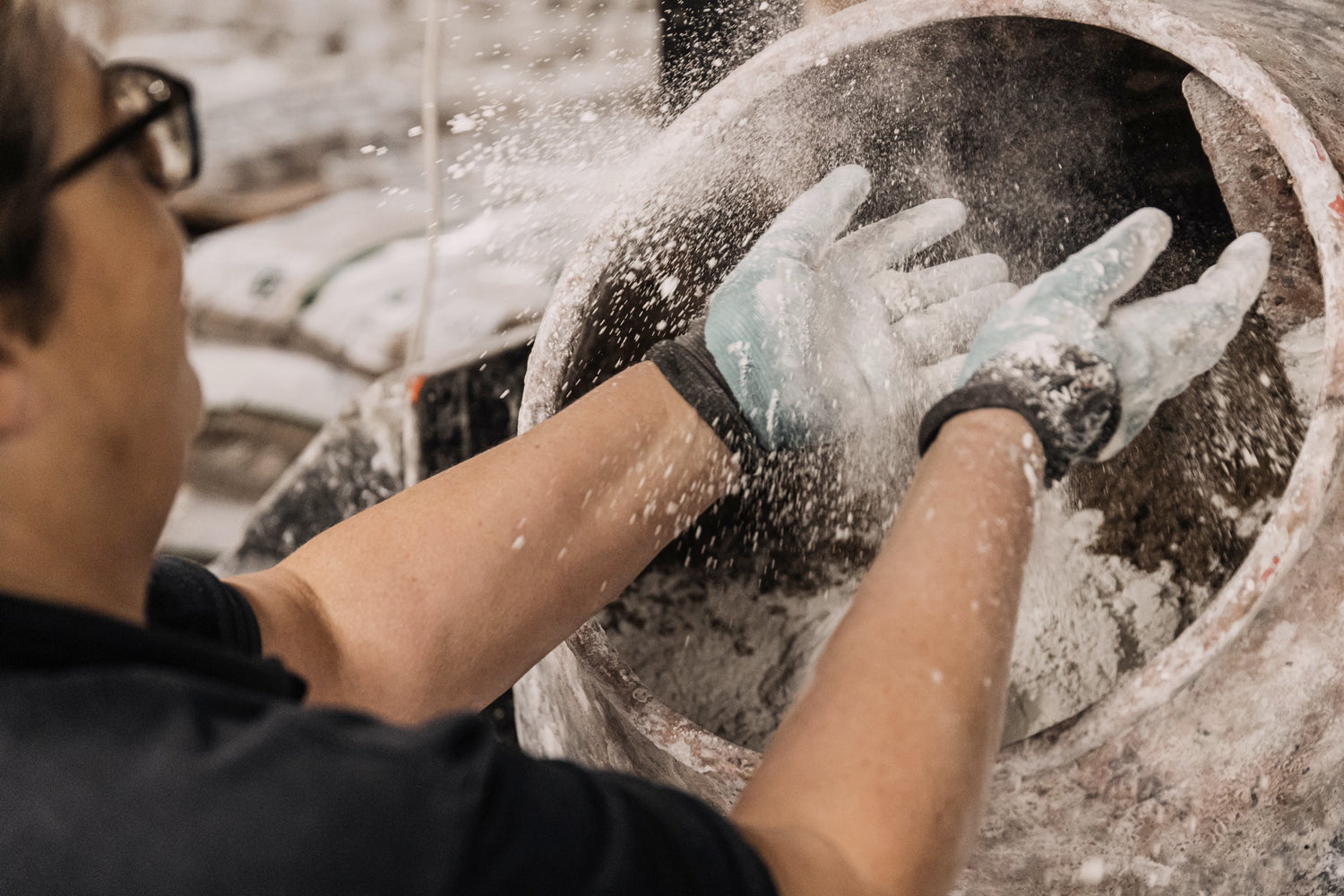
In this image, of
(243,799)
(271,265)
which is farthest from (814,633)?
(271,265)

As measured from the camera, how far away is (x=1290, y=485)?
898 millimetres

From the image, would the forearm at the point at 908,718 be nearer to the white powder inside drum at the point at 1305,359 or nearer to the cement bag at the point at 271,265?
the white powder inside drum at the point at 1305,359

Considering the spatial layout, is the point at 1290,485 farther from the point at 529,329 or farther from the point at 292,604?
the point at 529,329

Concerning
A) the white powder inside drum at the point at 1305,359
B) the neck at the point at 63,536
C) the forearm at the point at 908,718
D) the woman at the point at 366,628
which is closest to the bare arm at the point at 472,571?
the woman at the point at 366,628

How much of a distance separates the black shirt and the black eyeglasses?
294 millimetres

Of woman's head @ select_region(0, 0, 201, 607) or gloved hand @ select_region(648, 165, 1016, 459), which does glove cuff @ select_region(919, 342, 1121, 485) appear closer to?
gloved hand @ select_region(648, 165, 1016, 459)

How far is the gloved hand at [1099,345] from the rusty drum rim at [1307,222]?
12 cm

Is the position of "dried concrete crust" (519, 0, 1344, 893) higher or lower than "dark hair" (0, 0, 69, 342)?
lower

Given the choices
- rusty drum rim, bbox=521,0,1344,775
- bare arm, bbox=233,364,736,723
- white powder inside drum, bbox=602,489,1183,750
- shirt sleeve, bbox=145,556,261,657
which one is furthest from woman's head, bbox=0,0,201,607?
white powder inside drum, bbox=602,489,1183,750

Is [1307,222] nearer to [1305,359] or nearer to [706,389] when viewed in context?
[1305,359]

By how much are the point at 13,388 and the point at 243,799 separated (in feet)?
0.89

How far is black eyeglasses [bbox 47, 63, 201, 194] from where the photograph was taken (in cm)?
62

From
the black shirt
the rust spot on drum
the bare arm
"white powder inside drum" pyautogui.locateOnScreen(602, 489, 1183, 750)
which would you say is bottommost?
"white powder inside drum" pyautogui.locateOnScreen(602, 489, 1183, 750)

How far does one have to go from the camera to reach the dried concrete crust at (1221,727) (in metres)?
0.89
